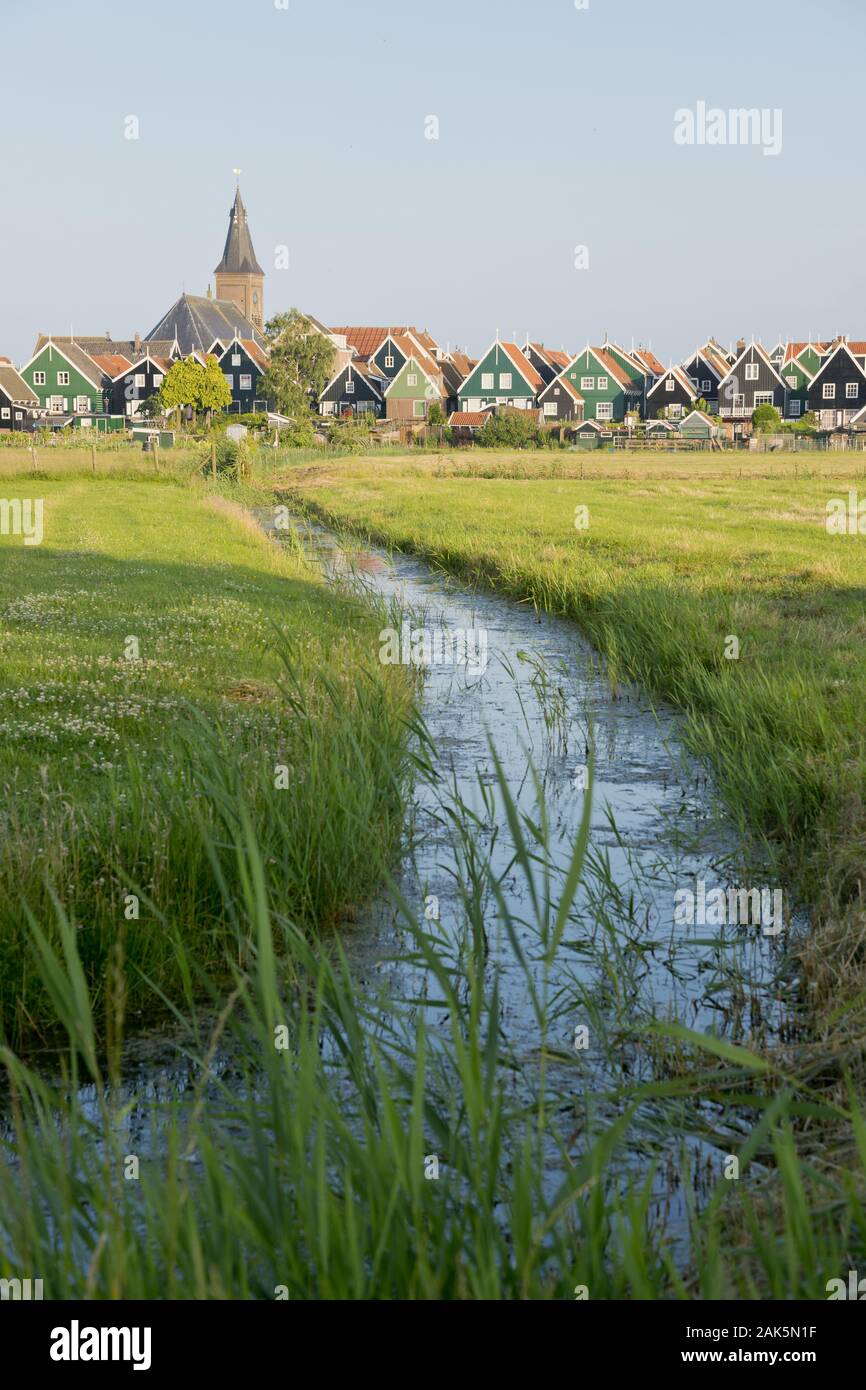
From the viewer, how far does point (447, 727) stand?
10.6 meters

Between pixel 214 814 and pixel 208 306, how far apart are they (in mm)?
106961

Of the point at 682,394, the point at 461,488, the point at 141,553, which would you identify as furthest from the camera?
the point at 682,394

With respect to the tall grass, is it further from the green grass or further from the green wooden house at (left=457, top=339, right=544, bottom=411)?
the green wooden house at (left=457, top=339, right=544, bottom=411)

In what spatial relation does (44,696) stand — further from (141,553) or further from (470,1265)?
(141,553)

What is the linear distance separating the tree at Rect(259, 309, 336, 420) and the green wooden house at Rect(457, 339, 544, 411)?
35.2 feet

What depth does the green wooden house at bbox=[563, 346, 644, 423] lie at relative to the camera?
3578 inches

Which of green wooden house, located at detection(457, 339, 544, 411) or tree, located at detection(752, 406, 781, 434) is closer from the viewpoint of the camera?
tree, located at detection(752, 406, 781, 434)

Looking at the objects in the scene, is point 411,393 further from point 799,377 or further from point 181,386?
point 799,377

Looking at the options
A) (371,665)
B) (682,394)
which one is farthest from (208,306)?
(371,665)

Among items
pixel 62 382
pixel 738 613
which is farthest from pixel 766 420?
pixel 738 613

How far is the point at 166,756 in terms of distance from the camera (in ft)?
23.9

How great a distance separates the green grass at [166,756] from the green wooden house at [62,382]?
82.6 m

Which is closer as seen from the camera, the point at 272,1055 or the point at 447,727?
the point at 272,1055

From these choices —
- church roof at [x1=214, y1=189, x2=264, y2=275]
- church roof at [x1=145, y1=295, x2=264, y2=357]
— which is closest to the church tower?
church roof at [x1=214, y1=189, x2=264, y2=275]
